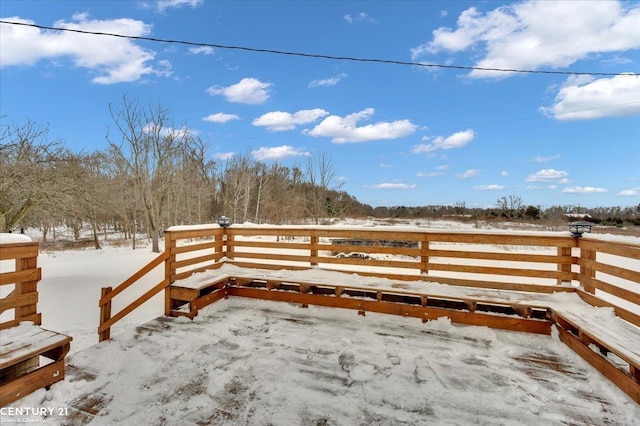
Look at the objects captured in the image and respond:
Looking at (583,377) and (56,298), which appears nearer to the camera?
(583,377)

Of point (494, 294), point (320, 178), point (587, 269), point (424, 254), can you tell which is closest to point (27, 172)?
point (424, 254)

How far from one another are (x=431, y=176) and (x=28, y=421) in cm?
2045

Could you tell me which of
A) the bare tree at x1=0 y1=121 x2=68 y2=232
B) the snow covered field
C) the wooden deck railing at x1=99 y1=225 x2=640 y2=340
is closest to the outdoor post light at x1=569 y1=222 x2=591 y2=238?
the wooden deck railing at x1=99 y1=225 x2=640 y2=340

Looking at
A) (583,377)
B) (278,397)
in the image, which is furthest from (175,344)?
(583,377)

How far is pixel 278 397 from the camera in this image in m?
2.29

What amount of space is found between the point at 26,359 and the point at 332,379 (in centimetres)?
222

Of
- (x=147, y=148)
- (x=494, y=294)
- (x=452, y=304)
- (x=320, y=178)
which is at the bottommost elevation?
(x=452, y=304)

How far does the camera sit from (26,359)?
2.14m

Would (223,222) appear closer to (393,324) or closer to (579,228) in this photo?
(393,324)

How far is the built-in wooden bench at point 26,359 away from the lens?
6.79 feet

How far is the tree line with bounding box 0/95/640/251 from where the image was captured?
9859 millimetres

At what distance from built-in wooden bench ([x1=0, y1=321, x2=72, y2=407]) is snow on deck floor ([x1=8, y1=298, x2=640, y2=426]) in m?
0.08

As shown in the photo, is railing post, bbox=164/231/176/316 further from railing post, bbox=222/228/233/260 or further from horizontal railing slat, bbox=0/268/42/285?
horizontal railing slat, bbox=0/268/42/285

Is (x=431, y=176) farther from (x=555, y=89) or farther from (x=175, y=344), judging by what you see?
(x=175, y=344)
